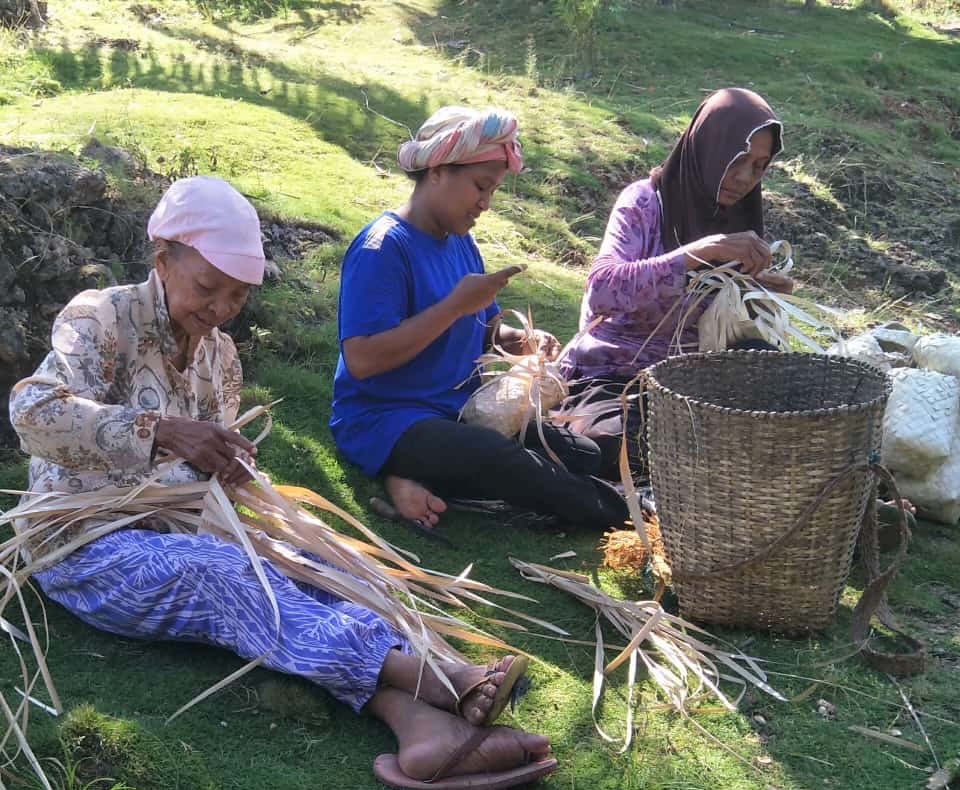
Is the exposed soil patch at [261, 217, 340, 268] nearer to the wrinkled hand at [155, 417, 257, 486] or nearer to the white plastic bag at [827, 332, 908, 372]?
the white plastic bag at [827, 332, 908, 372]

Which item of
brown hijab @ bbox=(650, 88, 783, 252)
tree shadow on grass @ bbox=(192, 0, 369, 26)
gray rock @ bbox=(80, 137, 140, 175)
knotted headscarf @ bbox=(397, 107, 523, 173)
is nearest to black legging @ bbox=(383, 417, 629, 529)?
knotted headscarf @ bbox=(397, 107, 523, 173)

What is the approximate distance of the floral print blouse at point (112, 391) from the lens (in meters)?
2.43

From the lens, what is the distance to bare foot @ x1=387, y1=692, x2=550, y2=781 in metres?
2.20

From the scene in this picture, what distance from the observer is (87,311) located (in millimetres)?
2615

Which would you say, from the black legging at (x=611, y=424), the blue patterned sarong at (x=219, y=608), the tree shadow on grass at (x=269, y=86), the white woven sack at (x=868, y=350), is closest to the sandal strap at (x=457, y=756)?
the blue patterned sarong at (x=219, y=608)

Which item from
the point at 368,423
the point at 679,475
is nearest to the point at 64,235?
the point at 368,423

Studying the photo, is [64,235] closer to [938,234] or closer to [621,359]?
[621,359]

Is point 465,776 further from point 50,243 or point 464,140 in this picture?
point 50,243

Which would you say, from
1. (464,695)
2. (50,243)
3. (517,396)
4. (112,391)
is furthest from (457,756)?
(50,243)

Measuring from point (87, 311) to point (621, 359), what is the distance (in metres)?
1.95

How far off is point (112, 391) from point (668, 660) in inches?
61.0

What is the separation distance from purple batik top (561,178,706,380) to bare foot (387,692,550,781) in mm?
1806

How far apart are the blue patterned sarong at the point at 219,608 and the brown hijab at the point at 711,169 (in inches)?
78.6

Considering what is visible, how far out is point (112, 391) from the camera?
Result: 8.82 ft
